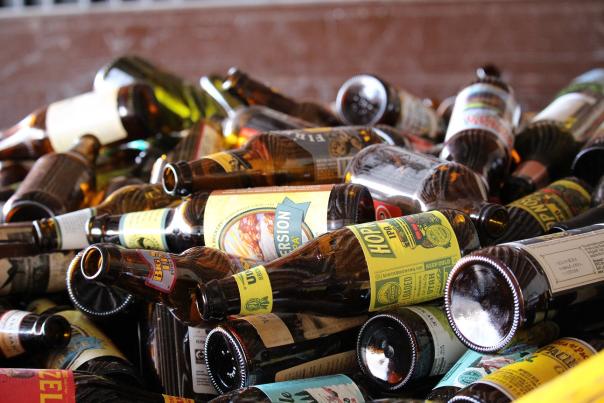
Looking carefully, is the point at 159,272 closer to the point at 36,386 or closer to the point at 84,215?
the point at 36,386

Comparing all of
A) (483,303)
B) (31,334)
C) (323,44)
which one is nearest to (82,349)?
(31,334)

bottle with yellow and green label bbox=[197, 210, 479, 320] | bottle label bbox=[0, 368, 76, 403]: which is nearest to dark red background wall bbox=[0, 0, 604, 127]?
bottle with yellow and green label bbox=[197, 210, 479, 320]

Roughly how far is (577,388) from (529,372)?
8.7 inches

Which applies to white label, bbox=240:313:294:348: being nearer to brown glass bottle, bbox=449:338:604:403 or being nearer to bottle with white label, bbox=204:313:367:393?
bottle with white label, bbox=204:313:367:393

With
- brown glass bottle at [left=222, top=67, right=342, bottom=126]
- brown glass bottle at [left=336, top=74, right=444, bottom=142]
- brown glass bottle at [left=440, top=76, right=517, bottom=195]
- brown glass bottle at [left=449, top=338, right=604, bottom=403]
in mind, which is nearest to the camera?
brown glass bottle at [left=449, top=338, right=604, bottom=403]

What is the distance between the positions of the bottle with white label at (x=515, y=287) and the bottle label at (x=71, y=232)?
0.56 meters

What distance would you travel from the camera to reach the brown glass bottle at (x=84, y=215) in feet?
3.82

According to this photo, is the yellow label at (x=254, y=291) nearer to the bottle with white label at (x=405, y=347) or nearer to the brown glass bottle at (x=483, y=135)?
the bottle with white label at (x=405, y=347)

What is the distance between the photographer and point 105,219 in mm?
1167

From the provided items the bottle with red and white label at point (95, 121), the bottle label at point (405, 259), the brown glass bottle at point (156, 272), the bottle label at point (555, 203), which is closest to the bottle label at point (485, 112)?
the bottle label at point (555, 203)

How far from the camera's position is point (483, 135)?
1.25m

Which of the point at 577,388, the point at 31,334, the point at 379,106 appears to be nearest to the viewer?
the point at 577,388

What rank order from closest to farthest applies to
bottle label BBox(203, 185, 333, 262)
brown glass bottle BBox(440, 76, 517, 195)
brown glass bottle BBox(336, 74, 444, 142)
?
bottle label BBox(203, 185, 333, 262) → brown glass bottle BBox(440, 76, 517, 195) → brown glass bottle BBox(336, 74, 444, 142)

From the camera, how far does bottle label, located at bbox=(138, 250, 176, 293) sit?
3.09ft
